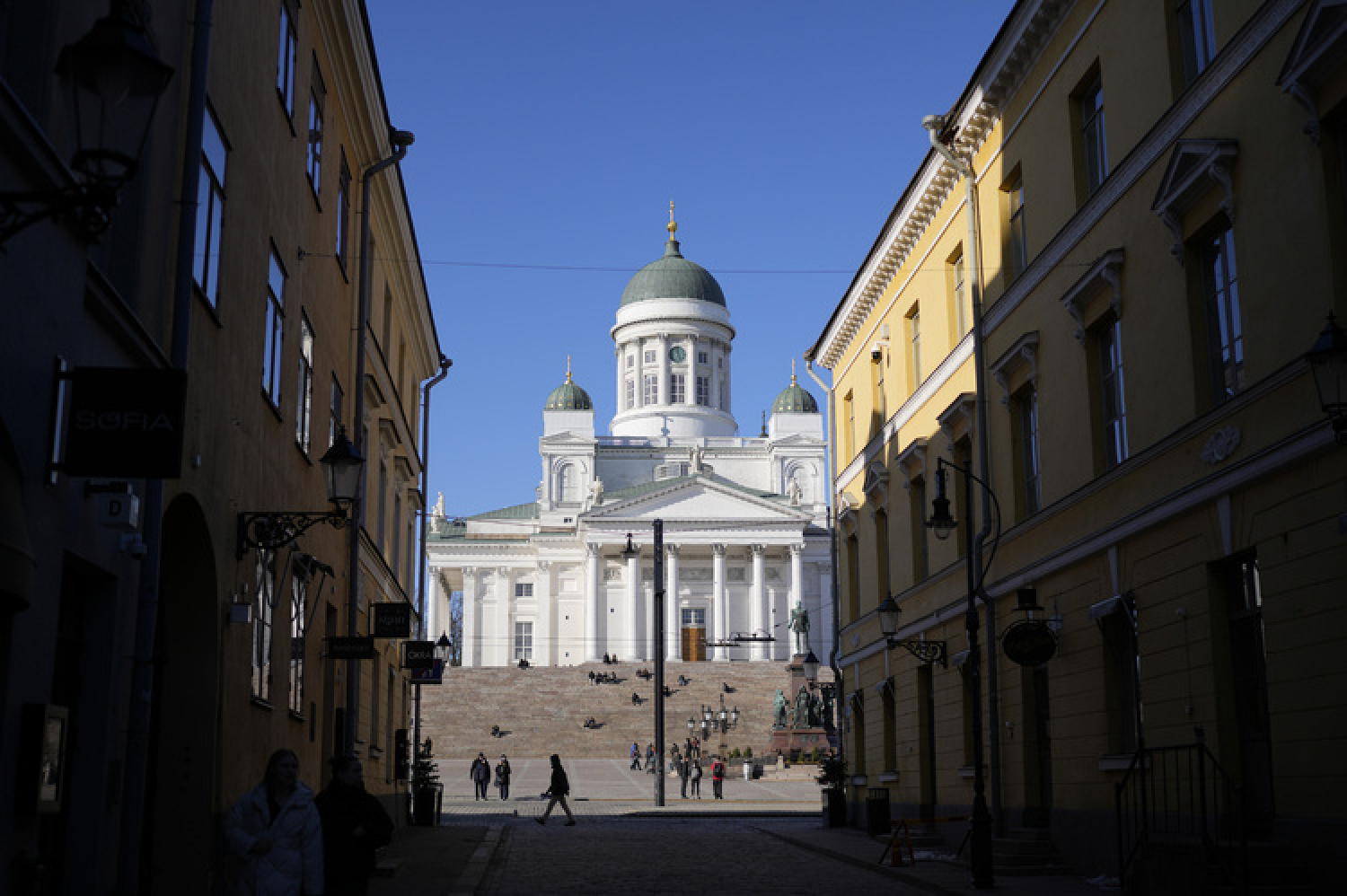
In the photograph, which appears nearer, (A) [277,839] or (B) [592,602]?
(A) [277,839]

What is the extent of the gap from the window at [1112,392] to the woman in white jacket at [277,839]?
1149cm

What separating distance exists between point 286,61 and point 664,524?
77593mm

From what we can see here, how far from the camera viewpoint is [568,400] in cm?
10575

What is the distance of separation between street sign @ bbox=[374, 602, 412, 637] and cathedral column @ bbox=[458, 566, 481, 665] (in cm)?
7734

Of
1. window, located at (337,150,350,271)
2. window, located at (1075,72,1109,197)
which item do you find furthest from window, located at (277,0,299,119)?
window, located at (1075,72,1109,197)

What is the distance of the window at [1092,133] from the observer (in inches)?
730

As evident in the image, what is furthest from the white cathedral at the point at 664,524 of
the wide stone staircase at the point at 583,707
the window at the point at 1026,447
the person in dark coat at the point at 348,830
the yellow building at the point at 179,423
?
the person in dark coat at the point at 348,830

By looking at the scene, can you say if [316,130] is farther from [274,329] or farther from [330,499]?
[330,499]

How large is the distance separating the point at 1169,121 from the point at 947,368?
372 inches

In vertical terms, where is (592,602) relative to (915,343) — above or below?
above

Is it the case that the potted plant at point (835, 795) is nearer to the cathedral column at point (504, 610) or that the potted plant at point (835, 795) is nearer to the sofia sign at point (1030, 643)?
the sofia sign at point (1030, 643)

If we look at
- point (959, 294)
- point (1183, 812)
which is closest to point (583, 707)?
point (959, 294)

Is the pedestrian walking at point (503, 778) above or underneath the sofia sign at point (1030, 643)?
underneath

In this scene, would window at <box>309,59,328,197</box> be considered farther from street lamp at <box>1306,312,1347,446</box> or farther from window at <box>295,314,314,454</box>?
street lamp at <box>1306,312,1347,446</box>
